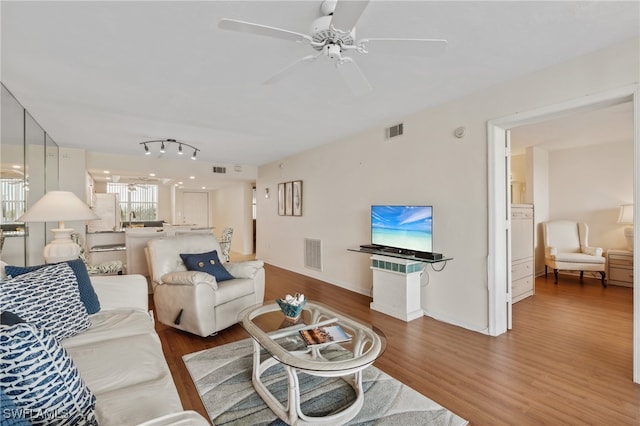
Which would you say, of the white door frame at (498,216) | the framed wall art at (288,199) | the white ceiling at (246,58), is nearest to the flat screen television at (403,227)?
the white door frame at (498,216)

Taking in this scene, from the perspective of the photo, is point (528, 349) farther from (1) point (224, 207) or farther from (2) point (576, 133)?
(1) point (224, 207)

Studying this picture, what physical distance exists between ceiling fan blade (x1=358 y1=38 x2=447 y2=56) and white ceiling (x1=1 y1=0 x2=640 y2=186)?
239 mm

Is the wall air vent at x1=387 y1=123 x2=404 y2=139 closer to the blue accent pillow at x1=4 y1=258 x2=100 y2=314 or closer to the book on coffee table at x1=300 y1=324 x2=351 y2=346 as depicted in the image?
the book on coffee table at x1=300 y1=324 x2=351 y2=346

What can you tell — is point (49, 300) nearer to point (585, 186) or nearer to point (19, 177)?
point (19, 177)

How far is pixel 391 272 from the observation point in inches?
143

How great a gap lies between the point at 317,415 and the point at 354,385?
35 cm

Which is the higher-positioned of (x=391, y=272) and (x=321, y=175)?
(x=321, y=175)

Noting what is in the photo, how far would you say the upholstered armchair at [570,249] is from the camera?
4.91m

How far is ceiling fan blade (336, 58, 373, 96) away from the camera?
6.42 feet

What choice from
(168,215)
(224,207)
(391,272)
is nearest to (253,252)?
(224,207)

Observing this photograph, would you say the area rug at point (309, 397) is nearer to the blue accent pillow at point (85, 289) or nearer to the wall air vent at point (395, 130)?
the blue accent pillow at point (85, 289)

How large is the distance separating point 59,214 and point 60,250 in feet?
1.49

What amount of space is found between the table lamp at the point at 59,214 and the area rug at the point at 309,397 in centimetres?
182

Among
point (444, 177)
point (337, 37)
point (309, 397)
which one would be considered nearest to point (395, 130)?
point (444, 177)
